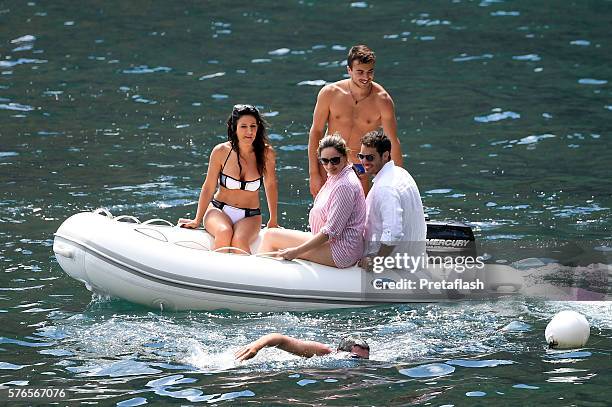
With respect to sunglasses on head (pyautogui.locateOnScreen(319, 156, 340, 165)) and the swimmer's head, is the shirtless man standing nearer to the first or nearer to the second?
sunglasses on head (pyautogui.locateOnScreen(319, 156, 340, 165))

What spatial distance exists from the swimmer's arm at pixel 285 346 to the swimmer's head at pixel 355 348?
0.12 metres

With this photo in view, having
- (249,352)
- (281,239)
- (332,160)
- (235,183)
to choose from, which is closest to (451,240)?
(332,160)

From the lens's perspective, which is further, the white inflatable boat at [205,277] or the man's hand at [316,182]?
the man's hand at [316,182]

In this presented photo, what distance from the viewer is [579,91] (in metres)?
14.8

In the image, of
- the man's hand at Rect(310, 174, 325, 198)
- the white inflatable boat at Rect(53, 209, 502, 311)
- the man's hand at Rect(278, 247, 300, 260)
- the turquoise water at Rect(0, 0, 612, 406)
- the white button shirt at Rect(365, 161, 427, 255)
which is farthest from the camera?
the man's hand at Rect(310, 174, 325, 198)

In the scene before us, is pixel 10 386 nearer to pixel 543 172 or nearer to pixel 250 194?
pixel 250 194

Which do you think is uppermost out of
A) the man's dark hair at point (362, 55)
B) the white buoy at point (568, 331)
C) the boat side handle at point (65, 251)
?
the man's dark hair at point (362, 55)

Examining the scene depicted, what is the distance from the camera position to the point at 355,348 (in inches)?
284

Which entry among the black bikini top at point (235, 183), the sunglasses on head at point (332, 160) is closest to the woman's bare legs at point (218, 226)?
the black bikini top at point (235, 183)

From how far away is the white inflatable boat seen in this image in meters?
8.37

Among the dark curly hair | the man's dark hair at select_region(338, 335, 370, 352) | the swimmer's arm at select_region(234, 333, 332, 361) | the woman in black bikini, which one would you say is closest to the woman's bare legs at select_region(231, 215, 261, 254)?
the woman in black bikini

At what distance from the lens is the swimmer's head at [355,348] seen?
7223 mm

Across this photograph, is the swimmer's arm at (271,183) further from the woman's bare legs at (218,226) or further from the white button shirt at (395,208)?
the white button shirt at (395,208)

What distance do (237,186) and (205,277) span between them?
1.00 meters
